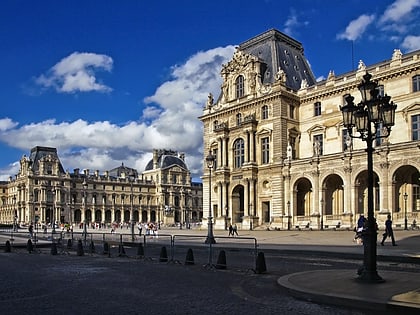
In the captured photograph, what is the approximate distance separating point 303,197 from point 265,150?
24.0ft

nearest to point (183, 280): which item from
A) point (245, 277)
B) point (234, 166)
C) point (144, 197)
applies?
point (245, 277)

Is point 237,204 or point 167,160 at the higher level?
point 167,160

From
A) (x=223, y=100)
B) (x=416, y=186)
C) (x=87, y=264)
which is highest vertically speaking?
(x=223, y=100)

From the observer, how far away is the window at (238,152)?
62.8 meters

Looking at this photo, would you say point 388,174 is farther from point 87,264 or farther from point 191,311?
point 191,311

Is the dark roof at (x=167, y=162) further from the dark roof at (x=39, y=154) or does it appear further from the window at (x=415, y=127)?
the window at (x=415, y=127)

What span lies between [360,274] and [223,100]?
54.9m

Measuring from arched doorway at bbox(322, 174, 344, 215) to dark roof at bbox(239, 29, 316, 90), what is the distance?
1464 centimetres

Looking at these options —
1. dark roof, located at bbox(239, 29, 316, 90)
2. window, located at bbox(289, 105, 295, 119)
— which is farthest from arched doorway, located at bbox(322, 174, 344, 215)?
dark roof, located at bbox(239, 29, 316, 90)

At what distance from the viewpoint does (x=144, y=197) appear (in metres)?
154

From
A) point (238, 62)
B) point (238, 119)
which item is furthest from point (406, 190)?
point (238, 62)

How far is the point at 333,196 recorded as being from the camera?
5428 centimetres

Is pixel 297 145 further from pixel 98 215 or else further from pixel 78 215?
pixel 98 215

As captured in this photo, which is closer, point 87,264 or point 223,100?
point 87,264
